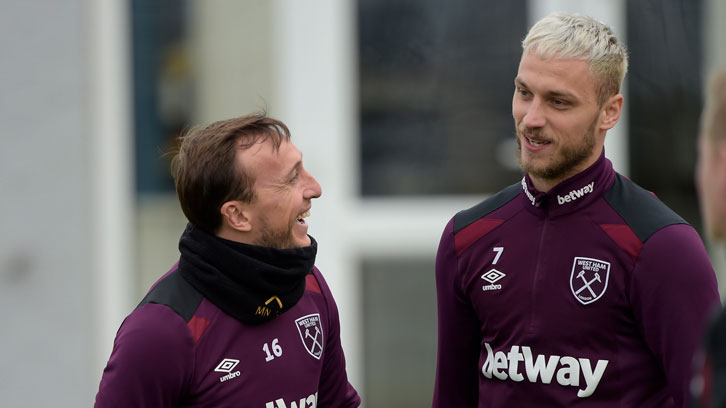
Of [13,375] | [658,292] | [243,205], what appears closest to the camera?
[658,292]

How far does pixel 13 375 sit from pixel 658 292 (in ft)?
14.0

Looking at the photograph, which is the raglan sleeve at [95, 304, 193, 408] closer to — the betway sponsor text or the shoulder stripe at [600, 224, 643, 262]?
the betway sponsor text

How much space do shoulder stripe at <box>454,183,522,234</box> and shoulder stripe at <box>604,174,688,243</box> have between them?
0.28m

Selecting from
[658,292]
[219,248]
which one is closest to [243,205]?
[219,248]

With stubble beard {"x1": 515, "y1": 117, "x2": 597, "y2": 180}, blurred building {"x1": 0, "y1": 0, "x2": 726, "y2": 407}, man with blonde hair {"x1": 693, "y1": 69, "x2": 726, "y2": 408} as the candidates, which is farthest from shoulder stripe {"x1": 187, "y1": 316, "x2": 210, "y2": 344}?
blurred building {"x1": 0, "y1": 0, "x2": 726, "y2": 407}

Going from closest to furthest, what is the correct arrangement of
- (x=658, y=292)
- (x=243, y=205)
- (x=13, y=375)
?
1. (x=658, y=292)
2. (x=243, y=205)
3. (x=13, y=375)

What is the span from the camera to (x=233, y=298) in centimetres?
268

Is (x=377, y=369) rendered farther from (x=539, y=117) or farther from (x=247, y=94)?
(x=539, y=117)

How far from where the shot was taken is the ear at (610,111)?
2648 millimetres

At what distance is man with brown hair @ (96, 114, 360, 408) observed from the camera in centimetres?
253

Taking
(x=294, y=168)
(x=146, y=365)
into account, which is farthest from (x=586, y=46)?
(x=146, y=365)

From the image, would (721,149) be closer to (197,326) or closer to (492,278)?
(492,278)

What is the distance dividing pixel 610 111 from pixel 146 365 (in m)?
1.29

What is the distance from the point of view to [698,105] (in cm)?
617
